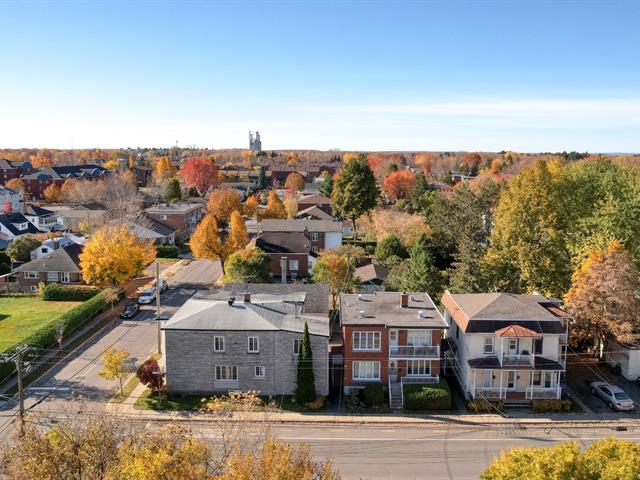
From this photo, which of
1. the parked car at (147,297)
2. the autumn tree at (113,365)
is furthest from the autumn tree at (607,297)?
the parked car at (147,297)

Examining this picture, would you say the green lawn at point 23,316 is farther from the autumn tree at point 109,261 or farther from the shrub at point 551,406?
the shrub at point 551,406

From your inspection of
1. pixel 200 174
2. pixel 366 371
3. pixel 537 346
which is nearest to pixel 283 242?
pixel 366 371

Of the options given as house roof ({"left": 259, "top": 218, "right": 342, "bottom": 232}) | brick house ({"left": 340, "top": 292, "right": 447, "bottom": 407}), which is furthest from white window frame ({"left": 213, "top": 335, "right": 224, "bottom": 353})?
house roof ({"left": 259, "top": 218, "right": 342, "bottom": 232})

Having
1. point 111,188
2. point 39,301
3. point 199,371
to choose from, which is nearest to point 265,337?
point 199,371

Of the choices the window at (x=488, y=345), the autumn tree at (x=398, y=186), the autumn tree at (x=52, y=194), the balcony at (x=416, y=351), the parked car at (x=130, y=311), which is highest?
the autumn tree at (x=398, y=186)

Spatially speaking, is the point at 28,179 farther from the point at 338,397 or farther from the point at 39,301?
the point at 338,397

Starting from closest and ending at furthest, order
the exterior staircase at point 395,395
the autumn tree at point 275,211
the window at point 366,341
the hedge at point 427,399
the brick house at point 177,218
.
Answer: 1. the hedge at point 427,399
2. the exterior staircase at point 395,395
3. the window at point 366,341
4. the brick house at point 177,218
5. the autumn tree at point 275,211

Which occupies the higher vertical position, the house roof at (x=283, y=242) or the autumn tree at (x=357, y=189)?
the autumn tree at (x=357, y=189)
